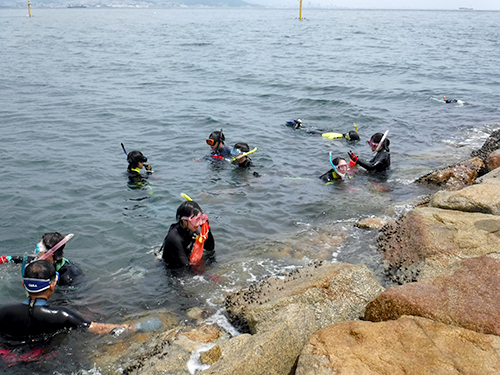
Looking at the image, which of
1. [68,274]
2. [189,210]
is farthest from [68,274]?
[189,210]

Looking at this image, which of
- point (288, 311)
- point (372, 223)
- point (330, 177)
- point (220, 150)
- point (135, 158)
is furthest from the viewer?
point (220, 150)

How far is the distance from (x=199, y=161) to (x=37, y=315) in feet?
22.7

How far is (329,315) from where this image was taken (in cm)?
448

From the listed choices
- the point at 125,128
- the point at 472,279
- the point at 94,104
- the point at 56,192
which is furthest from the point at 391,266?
the point at 94,104

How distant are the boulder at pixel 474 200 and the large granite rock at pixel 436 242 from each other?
288 mm

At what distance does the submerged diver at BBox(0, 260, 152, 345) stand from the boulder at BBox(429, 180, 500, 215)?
5067 millimetres

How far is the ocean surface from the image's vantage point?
20.9 ft

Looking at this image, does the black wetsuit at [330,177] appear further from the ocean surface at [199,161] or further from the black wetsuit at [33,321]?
the black wetsuit at [33,321]

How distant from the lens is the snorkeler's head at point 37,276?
4.50 metres

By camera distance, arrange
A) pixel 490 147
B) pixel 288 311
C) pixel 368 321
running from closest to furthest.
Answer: pixel 368 321 < pixel 288 311 < pixel 490 147

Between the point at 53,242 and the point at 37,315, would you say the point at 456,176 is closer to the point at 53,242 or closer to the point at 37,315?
the point at 53,242

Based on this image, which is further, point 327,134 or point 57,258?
point 327,134

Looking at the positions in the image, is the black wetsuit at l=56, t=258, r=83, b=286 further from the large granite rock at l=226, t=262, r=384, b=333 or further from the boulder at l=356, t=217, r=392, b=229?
the boulder at l=356, t=217, r=392, b=229

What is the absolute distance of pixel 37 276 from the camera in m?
4.50
